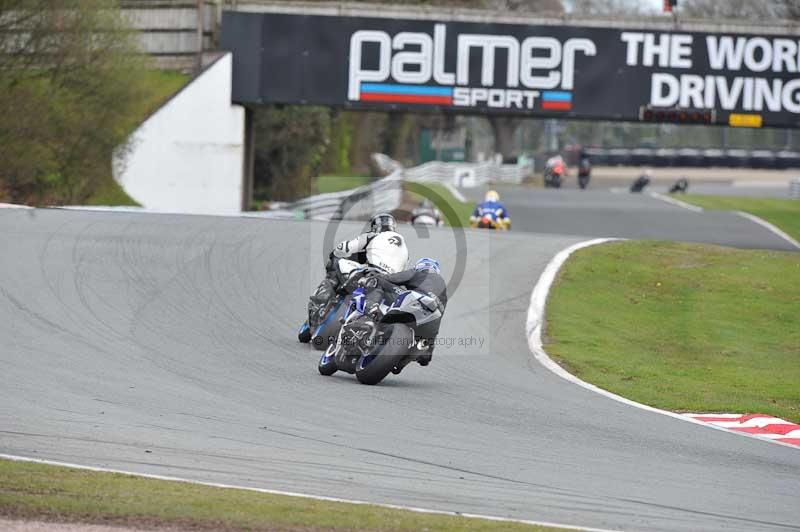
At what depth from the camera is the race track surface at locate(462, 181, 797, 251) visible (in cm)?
2988

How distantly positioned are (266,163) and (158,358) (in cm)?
2971

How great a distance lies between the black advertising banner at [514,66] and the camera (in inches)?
1238

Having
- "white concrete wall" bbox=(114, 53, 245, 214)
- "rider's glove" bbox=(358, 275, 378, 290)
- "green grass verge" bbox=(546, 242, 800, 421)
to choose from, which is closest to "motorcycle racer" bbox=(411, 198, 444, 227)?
"green grass verge" bbox=(546, 242, 800, 421)

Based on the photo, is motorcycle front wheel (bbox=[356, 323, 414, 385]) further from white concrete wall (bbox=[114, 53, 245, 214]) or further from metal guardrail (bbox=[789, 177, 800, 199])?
metal guardrail (bbox=[789, 177, 800, 199])

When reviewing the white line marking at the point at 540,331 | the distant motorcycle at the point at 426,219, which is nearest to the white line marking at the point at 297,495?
the white line marking at the point at 540,331

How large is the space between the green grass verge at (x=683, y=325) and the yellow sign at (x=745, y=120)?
11.7m

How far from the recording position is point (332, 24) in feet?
103

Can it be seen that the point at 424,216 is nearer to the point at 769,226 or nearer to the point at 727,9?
the point at 769,226

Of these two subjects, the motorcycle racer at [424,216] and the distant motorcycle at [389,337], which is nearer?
the distant motorcycle at [389,337]

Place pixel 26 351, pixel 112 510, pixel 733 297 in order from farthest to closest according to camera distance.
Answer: pixel 733 297, pixel 26 351, pixel 112 510

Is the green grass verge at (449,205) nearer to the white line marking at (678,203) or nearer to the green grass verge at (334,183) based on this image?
the green grass verge at (334,183)

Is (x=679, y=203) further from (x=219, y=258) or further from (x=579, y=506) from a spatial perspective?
(x=579, y=506)

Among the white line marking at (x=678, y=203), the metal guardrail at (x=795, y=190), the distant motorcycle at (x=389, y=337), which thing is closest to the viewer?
the distant motorcycle at (x=389, y=337)

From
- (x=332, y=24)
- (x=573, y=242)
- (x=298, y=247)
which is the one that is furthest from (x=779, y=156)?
(x=298, y=247)
